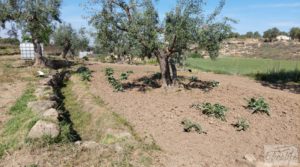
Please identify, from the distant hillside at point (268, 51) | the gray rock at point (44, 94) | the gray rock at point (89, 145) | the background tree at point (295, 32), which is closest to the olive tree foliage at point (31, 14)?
the gray rock at point (44, 94)

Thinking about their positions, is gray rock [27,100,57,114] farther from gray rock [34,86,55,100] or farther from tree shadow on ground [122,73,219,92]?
tree shadow on ground [122,73,219,92]

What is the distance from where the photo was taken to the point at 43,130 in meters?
6.81

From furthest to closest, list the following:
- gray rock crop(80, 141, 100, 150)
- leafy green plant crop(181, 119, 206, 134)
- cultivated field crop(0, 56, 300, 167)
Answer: leafy green plant crop(181, 119, 206, 134)
gray rock crop(80, 141, 100, 150)
cultivated field crop(0, 56, 300, 167)

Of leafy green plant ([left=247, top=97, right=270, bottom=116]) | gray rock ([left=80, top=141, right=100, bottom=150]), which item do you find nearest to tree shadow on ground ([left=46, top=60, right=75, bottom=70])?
leafy green plant ([left=247, top=97, right=270, bottom=116])

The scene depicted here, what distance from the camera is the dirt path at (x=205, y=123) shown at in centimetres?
656

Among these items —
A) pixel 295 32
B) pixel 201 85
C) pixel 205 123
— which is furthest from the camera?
pixel 295 32

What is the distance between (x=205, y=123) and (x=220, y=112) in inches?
27.6

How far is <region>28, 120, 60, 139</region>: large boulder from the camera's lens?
22.0 ft

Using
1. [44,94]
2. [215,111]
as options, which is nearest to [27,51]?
[44,94]

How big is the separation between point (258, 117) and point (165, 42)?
407 cm

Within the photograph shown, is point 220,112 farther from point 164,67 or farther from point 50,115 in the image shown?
point 50,115

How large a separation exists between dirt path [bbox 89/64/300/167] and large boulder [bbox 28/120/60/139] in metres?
1.89

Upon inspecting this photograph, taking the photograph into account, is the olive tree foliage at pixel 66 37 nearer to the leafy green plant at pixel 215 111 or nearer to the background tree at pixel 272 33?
the leafy green plant at pixel 215 111

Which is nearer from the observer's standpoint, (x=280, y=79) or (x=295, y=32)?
(x=280, y=79)
